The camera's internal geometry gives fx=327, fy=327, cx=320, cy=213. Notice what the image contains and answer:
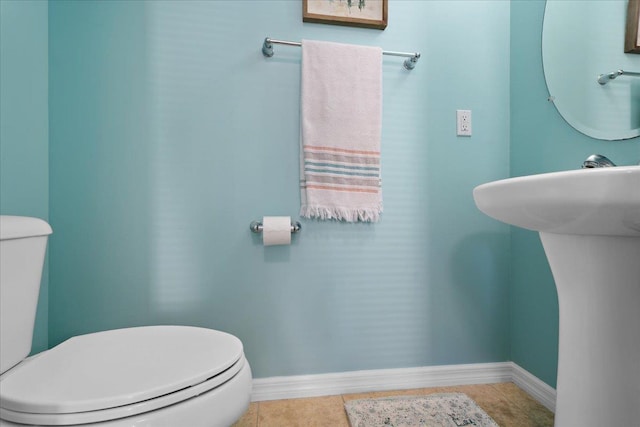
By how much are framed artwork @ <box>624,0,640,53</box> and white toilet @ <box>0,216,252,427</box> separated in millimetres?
1428

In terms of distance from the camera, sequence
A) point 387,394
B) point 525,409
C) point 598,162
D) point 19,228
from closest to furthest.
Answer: point 19,228 < point 598,162 < point 525,409 < point 387,394

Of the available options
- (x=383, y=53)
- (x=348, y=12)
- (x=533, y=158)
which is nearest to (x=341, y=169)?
(x=383, y=53)

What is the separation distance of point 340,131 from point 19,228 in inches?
39.5

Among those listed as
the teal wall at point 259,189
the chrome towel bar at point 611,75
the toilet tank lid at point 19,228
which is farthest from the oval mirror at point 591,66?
the toilet tank lid at point 19,228

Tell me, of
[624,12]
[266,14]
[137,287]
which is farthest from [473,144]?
[137,287]

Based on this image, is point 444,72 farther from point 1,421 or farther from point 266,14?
point 1,421

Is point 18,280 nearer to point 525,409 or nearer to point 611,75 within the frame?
point 525,409

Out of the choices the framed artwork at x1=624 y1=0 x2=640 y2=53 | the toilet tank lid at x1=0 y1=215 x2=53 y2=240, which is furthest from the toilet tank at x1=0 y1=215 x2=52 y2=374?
the framed artwork at x1=624 y1=0 x2=640 y2=53

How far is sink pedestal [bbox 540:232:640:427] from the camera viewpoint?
732 mm

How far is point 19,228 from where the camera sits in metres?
0.74

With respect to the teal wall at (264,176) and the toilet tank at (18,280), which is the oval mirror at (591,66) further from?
the toilet tank at (18,280)

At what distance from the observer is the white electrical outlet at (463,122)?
4.59 ft

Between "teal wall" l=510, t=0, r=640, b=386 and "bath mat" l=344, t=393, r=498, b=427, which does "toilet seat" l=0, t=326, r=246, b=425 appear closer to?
"bath mat" l=344, t=393, r=498, b=427

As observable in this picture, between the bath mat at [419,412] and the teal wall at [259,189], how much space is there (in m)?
0.15
